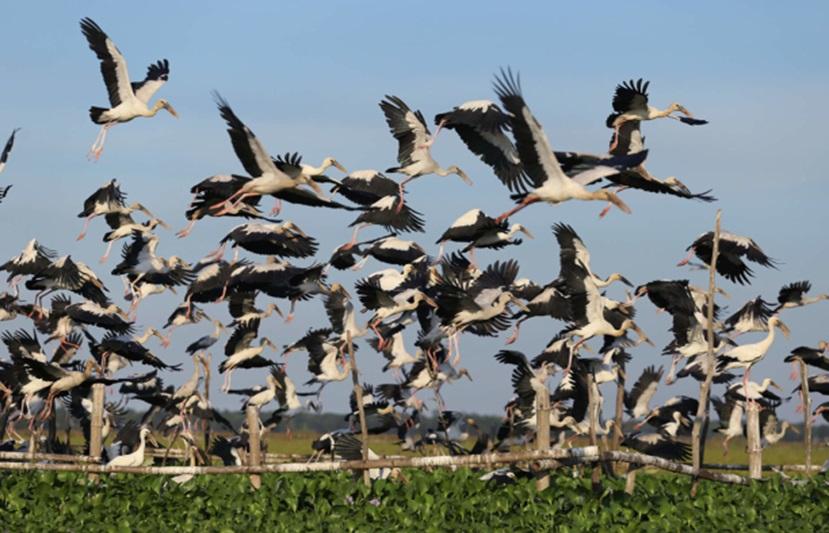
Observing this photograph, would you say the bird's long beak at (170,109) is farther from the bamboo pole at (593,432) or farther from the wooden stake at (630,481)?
the wooden stake at (630,481)

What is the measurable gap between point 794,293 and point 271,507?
32.4ft

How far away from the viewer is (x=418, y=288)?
64.6 feet

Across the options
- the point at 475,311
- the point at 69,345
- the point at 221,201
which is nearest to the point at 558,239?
the point at 475,311

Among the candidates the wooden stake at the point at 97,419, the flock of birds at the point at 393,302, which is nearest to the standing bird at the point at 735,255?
the flock of birds at the point at 393,302

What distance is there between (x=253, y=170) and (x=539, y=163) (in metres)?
4.13

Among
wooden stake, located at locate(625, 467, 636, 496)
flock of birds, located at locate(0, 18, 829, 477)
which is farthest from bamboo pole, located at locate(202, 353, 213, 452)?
wooden stake, located at locate(625, 467, 636, 496)

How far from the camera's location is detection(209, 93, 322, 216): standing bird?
15.5m

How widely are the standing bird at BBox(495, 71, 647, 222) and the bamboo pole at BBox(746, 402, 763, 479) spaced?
509 cm

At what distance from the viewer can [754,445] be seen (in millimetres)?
18688

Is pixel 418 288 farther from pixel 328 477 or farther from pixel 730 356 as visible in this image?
pixel 328 477

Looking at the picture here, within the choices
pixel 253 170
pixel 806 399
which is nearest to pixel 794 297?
pixel 806 399

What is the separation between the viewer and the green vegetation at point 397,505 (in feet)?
42.4

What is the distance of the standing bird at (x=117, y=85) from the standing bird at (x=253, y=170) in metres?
3.73

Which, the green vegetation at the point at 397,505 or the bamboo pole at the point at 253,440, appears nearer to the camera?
the green vegetation at the point at 397,505
